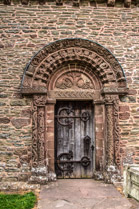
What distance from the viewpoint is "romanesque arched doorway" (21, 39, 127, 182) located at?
18.5 ft

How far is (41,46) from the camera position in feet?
19.3

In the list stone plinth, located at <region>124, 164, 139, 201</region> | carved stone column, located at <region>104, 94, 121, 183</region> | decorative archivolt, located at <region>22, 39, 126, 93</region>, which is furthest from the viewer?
decorative archivolt, located at <region>22, 39, 126, 93</region>

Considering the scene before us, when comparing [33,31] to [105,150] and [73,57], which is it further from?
[105,150]

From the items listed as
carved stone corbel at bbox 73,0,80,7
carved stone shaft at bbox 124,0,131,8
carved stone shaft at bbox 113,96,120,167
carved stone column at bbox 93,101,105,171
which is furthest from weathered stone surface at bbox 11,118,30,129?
carved stone shaft at bbox 124,0,131,8

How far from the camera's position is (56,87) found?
604cm

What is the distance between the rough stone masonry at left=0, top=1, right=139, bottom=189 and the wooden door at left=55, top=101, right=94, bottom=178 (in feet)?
2.90

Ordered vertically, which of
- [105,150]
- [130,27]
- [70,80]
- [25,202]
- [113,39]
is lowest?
[25,202]

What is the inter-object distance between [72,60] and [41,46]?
3.17 ft

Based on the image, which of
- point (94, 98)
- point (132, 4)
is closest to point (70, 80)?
point (94, 98)

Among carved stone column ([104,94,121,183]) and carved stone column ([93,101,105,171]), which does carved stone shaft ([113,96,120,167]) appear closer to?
carved stone column ([104,94,121,183])

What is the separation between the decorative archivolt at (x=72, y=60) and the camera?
571 centimetres

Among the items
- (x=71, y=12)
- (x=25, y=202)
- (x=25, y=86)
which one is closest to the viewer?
(x=25, y=202)

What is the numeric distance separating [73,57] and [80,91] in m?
1.00

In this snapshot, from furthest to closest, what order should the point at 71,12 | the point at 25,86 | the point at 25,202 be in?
1. the point at 71,12
2. the point at 25,86
3. the point at 25,202
